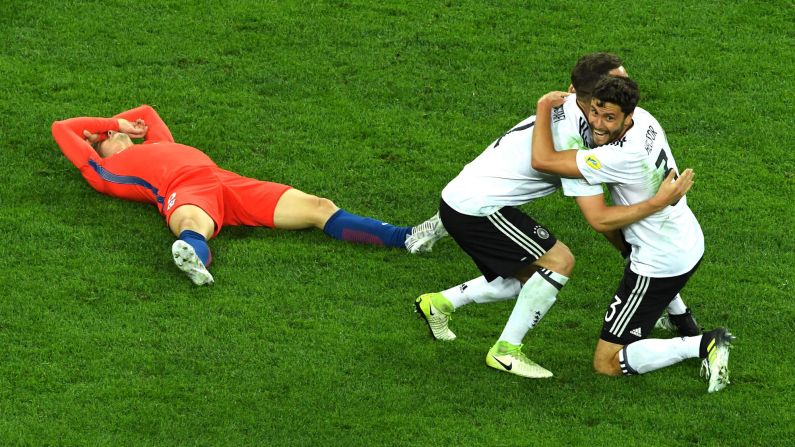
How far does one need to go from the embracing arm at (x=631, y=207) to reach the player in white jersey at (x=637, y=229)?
4cm

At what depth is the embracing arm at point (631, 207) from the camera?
7.21m

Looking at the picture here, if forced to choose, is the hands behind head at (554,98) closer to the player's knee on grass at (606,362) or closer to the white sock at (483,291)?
the white sock at (483,291)

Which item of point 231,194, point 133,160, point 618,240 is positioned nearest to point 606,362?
point 618,240

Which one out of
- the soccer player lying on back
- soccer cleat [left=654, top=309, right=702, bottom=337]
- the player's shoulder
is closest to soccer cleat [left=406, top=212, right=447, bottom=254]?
the soccer player lying on back

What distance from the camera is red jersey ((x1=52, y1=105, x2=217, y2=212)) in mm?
9845

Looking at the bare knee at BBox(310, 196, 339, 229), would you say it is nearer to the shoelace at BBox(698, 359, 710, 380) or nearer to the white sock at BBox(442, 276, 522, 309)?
the white sock at BBox(442, 276, 522, 309)

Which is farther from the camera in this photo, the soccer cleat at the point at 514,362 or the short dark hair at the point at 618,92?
the soccer cleat at the point at 514,362

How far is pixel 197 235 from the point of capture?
9172 millimetres

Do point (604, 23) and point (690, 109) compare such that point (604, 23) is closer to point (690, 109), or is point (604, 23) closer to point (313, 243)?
point (690, 109)

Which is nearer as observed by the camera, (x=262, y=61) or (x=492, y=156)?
(x=492, y=156)

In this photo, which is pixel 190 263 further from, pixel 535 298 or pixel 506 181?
pixel 535 298

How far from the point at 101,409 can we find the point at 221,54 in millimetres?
5823

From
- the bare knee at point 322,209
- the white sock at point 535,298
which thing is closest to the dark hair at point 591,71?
the white sock at point 535,298

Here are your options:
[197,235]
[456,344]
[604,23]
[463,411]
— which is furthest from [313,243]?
[604,23]
